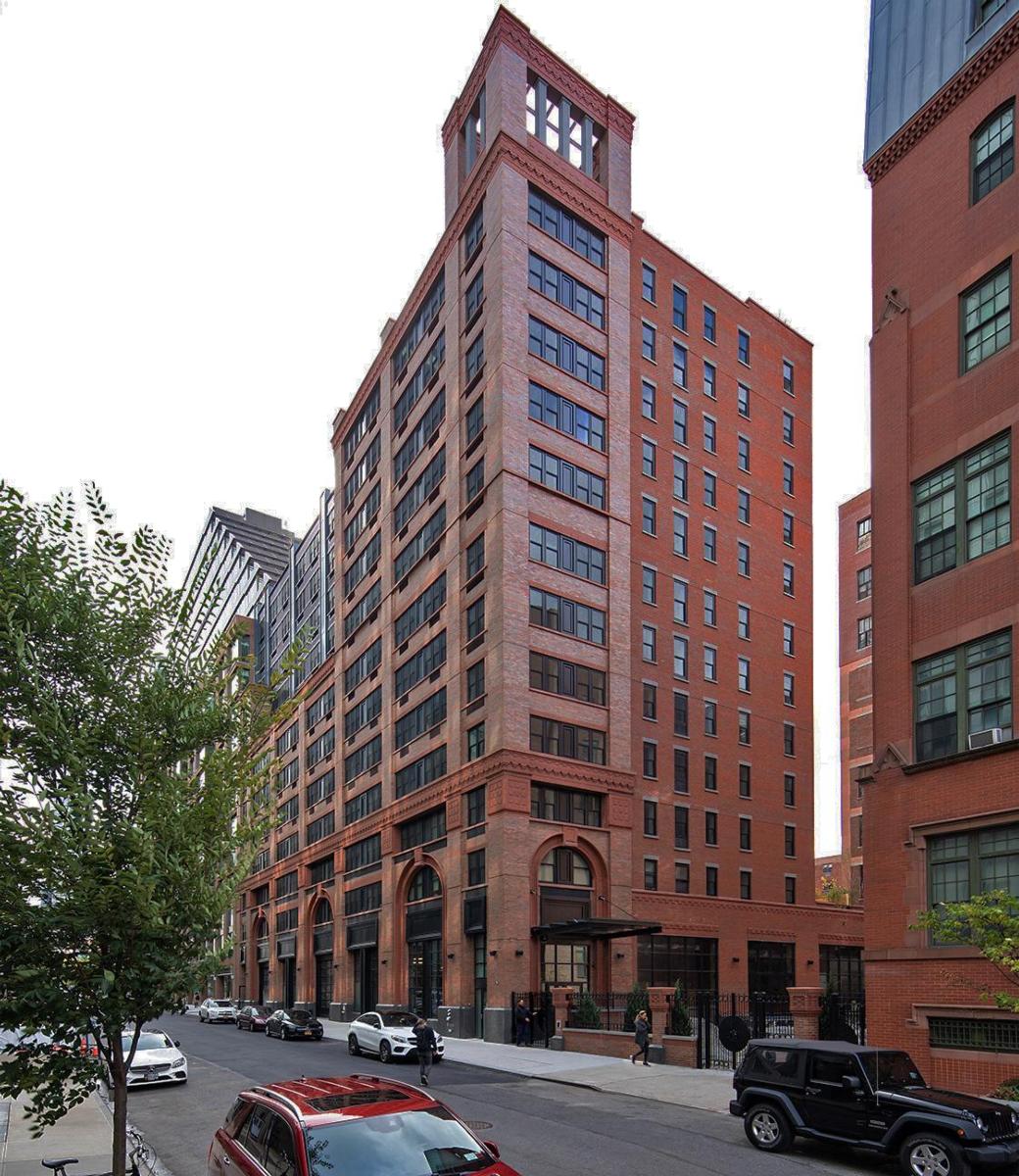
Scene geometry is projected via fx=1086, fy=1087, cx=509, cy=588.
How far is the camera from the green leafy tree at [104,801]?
941 cm

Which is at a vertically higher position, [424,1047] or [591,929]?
[591,929]

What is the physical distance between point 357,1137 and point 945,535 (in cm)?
2106

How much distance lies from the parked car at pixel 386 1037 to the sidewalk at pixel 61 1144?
1371 centimetres

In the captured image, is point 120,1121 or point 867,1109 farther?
point 867,1109

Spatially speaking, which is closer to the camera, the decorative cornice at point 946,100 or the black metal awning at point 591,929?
the decorative cornice at point 946,100

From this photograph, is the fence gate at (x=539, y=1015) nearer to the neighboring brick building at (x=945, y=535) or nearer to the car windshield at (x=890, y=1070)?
the neighboring brick building at (x=945, y=535)

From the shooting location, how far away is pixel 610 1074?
2730cm

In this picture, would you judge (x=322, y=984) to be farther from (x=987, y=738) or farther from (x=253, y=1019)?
(x=987, y=738)

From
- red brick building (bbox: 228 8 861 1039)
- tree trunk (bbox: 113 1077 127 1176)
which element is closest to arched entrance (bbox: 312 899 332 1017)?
red brick building (bbox: 228 8 861 1039)

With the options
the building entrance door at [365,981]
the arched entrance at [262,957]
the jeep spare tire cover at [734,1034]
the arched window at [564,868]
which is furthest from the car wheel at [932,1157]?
the arched entrance at [262,957]

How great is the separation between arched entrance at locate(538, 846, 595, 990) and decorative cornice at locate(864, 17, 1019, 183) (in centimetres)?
2833

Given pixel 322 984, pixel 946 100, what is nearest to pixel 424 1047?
pixel 946 100

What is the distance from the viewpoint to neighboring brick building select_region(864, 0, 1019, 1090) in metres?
22.9

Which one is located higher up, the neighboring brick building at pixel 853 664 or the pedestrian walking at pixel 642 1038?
the neighboring brick building at pixel 853 664
